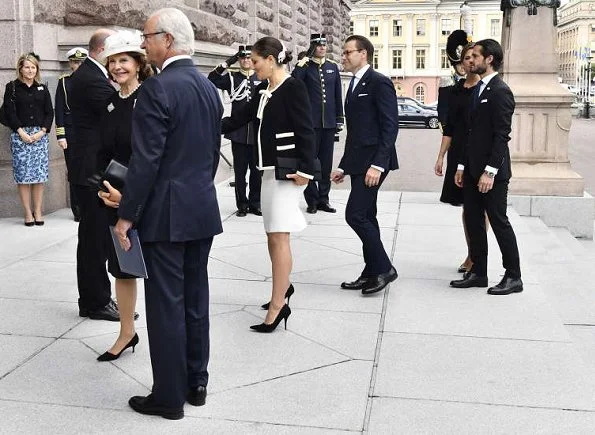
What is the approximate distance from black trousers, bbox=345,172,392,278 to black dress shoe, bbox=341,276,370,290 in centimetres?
11

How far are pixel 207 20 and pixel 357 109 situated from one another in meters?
7.79

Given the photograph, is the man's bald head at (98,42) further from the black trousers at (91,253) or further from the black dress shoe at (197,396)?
the black dress shoe at (197,396)

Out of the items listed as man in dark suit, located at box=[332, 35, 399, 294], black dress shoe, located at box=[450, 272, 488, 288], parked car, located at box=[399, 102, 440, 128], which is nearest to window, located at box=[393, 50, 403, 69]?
parked car, located at box=[399, 102, 440, 128]

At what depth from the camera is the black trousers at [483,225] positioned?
686 cm

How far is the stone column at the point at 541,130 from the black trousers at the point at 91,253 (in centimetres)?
674

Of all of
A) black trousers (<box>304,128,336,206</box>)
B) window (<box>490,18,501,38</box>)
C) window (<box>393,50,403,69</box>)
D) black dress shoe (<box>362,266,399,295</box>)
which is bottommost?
black dress shoe (<box>362,266,399,295</box>)

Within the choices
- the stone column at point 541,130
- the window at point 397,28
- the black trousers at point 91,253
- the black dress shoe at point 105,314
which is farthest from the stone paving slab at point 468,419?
the window at point 397,28

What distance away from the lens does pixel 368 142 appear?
21.7ft

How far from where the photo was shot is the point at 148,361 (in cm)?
500

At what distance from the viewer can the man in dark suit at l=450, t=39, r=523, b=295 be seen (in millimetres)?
6672

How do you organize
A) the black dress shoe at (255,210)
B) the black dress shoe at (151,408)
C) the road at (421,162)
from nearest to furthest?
the black dress shoe at (151,408) < the black dress shoe at (255,210) < the road at (421,162)

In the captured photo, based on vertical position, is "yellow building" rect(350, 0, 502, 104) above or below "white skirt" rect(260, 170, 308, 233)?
above

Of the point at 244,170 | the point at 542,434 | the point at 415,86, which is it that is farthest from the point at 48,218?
the point at 415,86

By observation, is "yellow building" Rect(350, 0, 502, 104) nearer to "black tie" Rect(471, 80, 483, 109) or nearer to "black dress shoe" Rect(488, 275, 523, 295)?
"black tie" Rect(471, 80, 483, 109)
